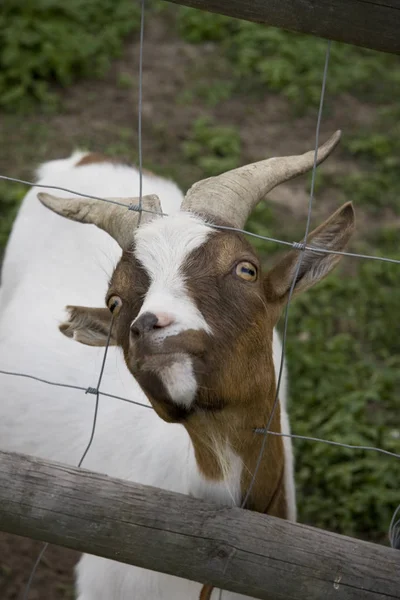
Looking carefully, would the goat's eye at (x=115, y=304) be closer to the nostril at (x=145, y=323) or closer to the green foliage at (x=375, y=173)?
the nostril at (x=145, y=323)

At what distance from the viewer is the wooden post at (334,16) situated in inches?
84.4

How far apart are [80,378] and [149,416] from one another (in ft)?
1.86

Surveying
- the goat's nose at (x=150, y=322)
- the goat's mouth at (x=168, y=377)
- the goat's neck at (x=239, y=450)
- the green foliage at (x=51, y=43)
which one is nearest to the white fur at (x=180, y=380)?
the goat's mouth at (x=168, y=377)

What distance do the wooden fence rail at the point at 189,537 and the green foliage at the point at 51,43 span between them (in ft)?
17.4

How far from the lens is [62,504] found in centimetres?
224

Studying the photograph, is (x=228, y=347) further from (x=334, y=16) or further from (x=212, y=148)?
(x=212, y=148)

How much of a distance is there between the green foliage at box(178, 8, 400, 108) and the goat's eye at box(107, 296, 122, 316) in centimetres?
501

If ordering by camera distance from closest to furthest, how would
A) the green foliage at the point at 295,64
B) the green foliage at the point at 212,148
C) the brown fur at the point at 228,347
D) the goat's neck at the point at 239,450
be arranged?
the brown fur at the point at 228,347 < the goat's neck at the point at 239,450 < the green foliage at the point at 212,148 < the green foliage at the point at 295,64

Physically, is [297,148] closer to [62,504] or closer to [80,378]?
[80,378]

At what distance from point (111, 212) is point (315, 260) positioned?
68cm

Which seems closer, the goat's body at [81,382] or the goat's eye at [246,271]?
the goat's eye at [246,271]

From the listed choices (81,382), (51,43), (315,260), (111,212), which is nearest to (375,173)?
(51,43)

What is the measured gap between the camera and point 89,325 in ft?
9.59

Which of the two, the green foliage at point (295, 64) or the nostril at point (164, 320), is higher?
the nostril at point (164, 320)
